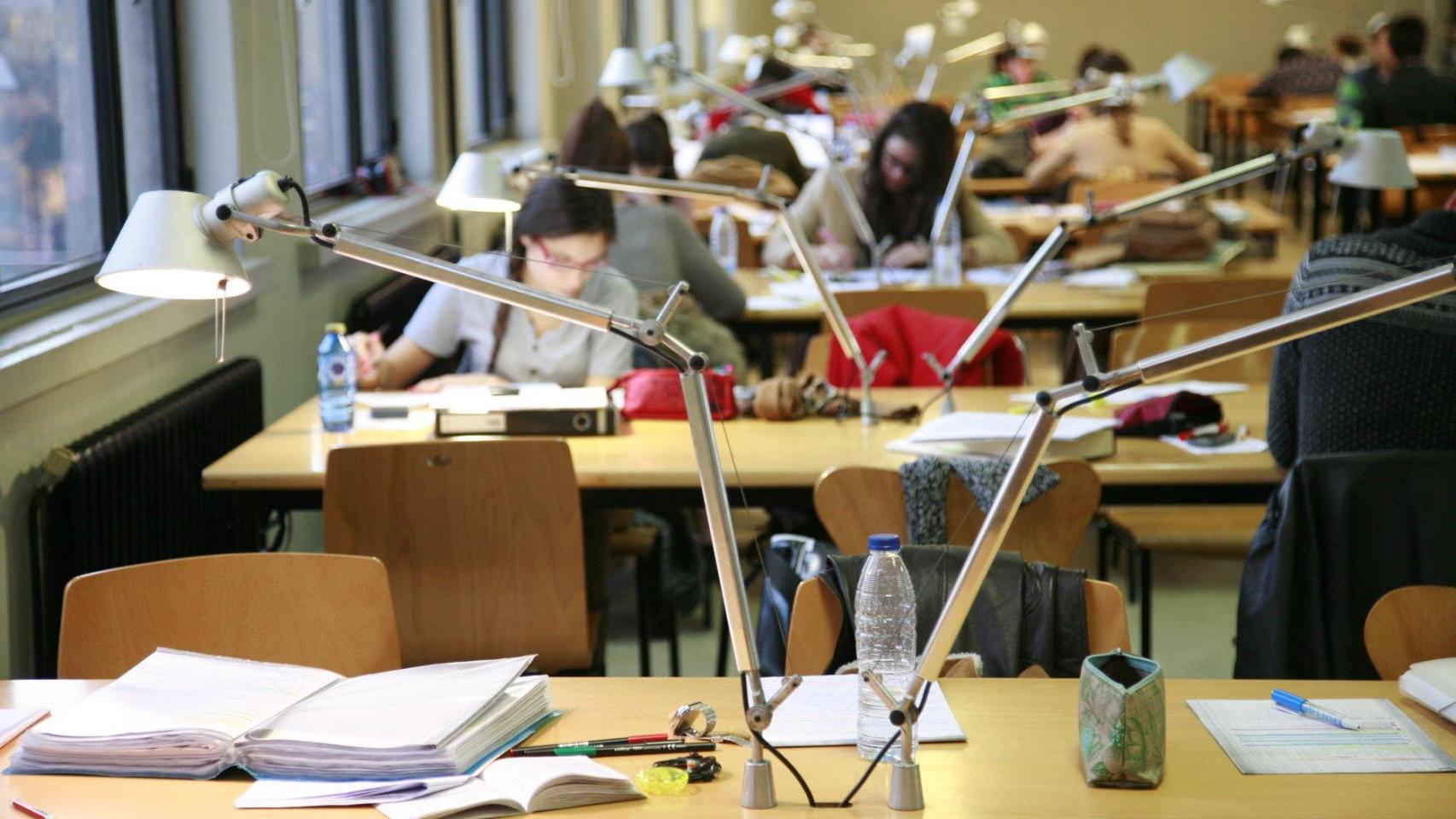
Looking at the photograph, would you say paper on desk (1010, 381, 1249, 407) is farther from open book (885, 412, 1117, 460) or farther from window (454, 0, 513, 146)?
window (454, 0, 513, 146)

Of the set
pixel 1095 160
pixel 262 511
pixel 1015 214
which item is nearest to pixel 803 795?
pixel 262 511

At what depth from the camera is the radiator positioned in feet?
A: 8.61

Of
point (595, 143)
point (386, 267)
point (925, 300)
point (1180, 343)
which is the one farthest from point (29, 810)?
point (595, 143)

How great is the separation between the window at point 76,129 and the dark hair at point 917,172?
7.07 feet

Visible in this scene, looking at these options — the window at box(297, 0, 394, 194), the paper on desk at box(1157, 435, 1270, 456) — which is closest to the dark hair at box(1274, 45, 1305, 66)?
the window at box(297, 0, 394, 194)

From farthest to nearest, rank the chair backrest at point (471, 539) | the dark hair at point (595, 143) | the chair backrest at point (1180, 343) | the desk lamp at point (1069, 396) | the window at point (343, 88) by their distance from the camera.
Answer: the window at point (343, 88), the dark hair at point (595, 143), the chair backrest at point (1180, 343), the chair backrest at point (471, 539), the desk lamp at point (1069, 396)

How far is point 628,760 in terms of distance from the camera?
1.62 metres

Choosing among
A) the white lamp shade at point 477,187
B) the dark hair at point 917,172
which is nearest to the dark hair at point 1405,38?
the dark hair at point 917,172

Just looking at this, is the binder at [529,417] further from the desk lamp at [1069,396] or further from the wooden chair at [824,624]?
the desk lamp at [1069,396]

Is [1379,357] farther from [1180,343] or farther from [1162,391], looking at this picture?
[1180,343]

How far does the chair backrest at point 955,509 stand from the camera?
236 cm

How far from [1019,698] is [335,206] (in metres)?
3.22

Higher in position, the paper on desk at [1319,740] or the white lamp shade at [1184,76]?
the white lamp shade at [1184,76]

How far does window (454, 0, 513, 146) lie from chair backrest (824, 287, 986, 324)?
2.95 meters
